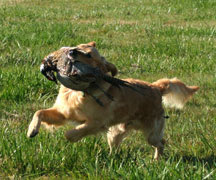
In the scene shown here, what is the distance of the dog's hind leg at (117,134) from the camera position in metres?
4.93

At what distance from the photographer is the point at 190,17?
46.5 feet

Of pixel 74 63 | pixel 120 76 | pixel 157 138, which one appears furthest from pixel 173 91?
pixel 120 76

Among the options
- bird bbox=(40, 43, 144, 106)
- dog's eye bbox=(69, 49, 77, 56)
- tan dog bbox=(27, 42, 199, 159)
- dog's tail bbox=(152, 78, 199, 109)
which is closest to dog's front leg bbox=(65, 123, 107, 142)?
tan dog bbox=(27, 42, 199, 159)

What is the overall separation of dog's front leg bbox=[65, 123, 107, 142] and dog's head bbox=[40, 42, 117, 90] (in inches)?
19.7

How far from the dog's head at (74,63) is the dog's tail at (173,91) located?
119 cm

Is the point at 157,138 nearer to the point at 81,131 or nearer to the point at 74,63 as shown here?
the point at 81,131

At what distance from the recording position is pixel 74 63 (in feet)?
12.7

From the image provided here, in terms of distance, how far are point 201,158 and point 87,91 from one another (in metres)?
1.26

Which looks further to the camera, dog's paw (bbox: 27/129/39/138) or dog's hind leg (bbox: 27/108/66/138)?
dog's hind leg (bbox: 27/108/66/138)

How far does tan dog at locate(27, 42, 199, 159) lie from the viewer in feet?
14.0

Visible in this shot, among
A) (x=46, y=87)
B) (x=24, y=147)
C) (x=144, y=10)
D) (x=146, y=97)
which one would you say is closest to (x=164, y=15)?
(x=144, y=10)

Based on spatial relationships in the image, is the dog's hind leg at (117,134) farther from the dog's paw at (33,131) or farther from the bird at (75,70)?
the dog's paw at (33,131)

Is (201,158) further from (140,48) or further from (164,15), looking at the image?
(164,15)

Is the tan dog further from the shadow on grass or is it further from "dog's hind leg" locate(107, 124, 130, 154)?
the shadow on grass
